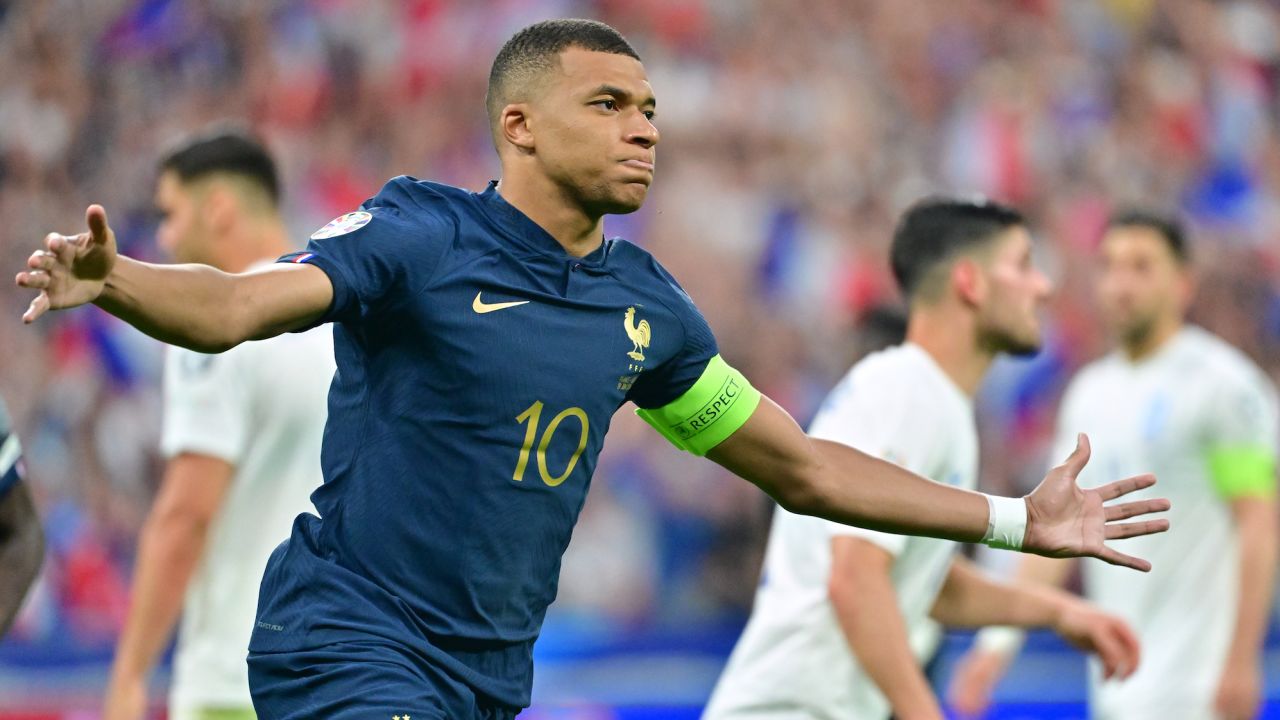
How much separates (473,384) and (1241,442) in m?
4.90

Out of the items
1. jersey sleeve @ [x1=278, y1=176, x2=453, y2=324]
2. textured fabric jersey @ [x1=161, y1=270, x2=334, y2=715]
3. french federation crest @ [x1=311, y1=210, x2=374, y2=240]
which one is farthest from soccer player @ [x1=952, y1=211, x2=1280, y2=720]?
french federation crest @ [x1=311, y1=210, x2=374, y2=240]

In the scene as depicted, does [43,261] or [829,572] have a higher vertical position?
[829,572]

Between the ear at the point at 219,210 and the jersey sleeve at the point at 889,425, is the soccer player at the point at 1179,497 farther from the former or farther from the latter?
the ear at the point at 219,210

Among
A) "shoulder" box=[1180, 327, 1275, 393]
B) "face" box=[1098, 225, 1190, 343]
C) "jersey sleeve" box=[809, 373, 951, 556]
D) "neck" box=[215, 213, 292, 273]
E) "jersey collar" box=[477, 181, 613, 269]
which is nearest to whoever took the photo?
"jersey collar" box=[477, 181, 613, 269]

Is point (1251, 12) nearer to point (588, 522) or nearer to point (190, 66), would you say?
point (588, 522)

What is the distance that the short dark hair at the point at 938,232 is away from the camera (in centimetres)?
595

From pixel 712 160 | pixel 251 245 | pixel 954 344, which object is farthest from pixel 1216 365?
pixel 712 160

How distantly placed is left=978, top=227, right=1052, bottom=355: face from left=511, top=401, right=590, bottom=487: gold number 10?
2496 mm

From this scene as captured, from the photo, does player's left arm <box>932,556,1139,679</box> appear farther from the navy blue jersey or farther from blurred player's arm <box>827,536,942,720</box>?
the navy blue jersey

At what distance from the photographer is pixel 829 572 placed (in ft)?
16.9

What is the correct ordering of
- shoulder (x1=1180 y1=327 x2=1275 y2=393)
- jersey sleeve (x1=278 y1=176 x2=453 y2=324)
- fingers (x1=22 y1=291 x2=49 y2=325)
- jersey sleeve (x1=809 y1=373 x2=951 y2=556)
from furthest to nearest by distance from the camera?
1. shoulder (x1=1180 y1=327 x2=1275 y2=393)
2. jersey sleeve (x1=809 y1=373 x2=951 y2=556)
3. jersey sleeve (x1=278 y1=176 x2=453 y2=324)
4. fingers (x1=22 y1=291 x2=49 y2=325)

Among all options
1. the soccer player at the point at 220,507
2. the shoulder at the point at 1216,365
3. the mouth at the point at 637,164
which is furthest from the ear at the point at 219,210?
the shoulder at the point at 1216,365

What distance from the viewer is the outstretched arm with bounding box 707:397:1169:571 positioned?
411 cm

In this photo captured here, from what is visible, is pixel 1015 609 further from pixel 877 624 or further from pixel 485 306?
pixel 485 306
